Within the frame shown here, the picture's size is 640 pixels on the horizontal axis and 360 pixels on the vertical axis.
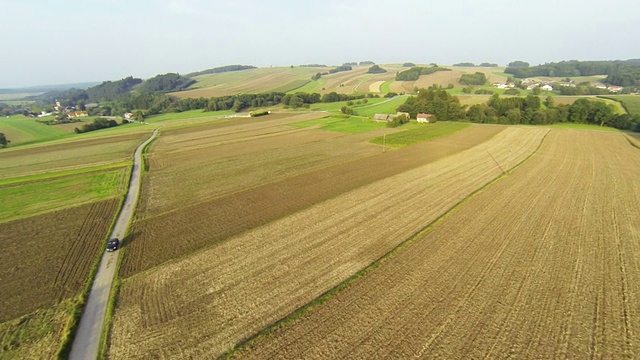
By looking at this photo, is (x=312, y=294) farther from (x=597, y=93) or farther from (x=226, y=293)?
(x=597, y=93)

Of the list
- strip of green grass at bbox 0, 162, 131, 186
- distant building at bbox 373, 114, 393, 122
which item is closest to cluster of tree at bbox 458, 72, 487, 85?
distant building at bbox 373, 114, 393, 122

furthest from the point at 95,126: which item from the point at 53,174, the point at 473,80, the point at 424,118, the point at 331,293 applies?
the point at 473,80

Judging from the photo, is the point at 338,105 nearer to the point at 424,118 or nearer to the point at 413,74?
the point at 424,118

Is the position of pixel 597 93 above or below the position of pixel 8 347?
above

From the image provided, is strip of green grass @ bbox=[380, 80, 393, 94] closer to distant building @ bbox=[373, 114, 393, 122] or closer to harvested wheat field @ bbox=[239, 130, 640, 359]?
distant building @ bbox=[373, 114, 393, 122]

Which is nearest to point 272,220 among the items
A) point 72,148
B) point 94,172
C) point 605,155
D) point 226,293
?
point 226,293
